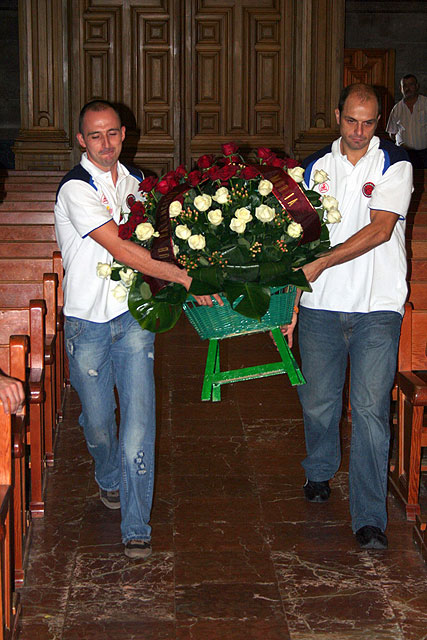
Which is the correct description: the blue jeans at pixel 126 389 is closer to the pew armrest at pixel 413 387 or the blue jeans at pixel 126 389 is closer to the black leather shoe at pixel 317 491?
the black leather shoe at pixel 317 491

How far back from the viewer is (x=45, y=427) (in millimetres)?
4176

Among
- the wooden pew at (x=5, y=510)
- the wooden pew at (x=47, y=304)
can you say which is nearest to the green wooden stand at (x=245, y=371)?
the wooden pew at (x=5, y=510)

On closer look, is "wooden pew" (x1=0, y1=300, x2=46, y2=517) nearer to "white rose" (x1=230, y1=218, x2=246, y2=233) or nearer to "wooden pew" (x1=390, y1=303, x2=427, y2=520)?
"white rose" (x1=230, y1=218, x2=246, y2=233)

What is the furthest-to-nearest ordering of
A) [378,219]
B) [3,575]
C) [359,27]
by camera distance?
[359,27], [378,219], [3,575]

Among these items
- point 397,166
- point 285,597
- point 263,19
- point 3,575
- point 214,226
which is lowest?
point 285,597

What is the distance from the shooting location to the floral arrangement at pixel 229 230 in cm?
284

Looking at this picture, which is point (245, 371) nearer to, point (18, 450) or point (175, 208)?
point (175, 208)

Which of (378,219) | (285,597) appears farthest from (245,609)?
(378,219)

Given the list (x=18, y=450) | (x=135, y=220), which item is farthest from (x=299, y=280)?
(x=18, y=450)

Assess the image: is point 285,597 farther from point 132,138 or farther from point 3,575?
point 132,138

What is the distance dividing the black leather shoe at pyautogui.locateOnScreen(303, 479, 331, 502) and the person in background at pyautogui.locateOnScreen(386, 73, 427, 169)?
6596 millimetres

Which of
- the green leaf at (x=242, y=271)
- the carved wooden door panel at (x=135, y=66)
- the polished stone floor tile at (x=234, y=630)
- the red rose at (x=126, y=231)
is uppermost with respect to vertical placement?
the carved wooden door panel at (x=135, y=66)

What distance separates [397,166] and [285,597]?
65.0 inches

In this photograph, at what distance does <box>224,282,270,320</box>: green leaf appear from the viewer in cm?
282
